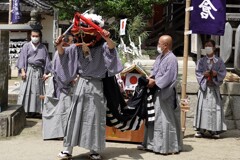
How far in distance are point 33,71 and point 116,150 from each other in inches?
132

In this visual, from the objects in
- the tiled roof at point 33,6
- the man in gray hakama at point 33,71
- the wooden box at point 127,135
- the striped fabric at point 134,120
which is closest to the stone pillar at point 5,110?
the man in gray hakama at point 33,71

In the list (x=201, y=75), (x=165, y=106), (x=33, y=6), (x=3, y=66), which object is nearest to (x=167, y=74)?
(x=165, y=106)

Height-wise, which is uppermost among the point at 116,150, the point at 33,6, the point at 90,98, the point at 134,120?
the point at 33,6

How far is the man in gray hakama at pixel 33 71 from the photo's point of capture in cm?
888

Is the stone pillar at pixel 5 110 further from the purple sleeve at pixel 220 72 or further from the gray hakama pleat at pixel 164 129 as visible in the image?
the purple sleeve at pixel 220 72

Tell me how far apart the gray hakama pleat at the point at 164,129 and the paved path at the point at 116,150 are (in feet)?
0.39

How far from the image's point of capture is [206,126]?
25.3 ft

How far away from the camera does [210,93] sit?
25.3ft

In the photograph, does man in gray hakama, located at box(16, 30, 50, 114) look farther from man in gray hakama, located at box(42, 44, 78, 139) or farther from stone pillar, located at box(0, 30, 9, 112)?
man in gray hakama, located at box(42, 44, 78, 139)

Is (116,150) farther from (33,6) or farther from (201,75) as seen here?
(33,6)

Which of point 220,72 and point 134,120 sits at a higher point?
point 220,72

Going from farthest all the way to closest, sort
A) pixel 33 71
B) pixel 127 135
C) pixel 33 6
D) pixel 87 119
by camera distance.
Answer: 1. pixel 33 6
2. pixel 33 71
3. pixel 127 135
4. pixel 87 119

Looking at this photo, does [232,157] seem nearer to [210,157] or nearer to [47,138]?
[210,157]

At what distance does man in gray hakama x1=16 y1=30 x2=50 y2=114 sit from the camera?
8.88 meters
